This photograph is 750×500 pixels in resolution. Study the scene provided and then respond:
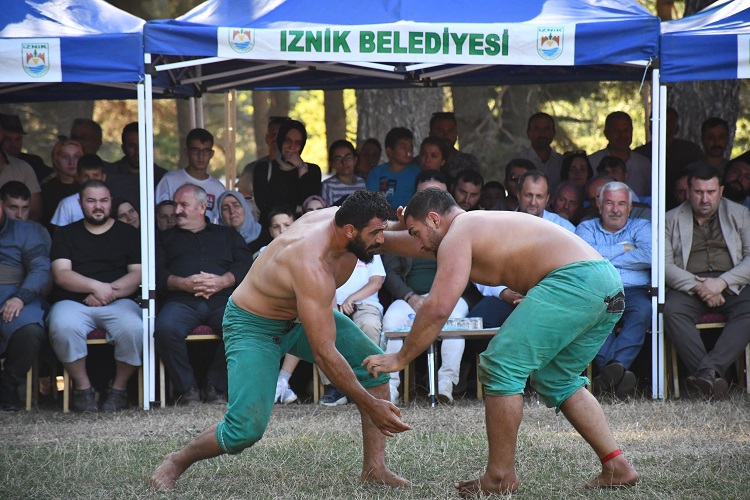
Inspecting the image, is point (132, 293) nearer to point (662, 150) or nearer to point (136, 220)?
point (136, 220)

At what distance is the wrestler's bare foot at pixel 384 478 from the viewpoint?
4.84 metres

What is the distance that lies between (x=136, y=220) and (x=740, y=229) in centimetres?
480

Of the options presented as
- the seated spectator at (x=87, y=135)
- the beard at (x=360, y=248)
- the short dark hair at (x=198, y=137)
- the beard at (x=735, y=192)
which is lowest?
the beard at (x=360, y=248)

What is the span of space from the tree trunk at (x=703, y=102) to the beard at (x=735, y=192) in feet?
10.4

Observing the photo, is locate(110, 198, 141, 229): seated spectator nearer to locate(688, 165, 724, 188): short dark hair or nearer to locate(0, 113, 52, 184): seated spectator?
locate(0, 113, 52, 184): seated spectator

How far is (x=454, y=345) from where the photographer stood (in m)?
7.48

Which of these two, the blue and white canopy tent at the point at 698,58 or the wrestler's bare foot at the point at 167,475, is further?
the blue and white canopy tent at the point at 698,58

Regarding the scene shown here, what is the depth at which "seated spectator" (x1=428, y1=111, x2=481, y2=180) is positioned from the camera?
927cm

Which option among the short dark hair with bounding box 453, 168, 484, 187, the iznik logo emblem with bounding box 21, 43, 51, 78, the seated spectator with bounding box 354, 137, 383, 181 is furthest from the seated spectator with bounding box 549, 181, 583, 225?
the iznik logo emblem with bounding box 21, 43, 51, 78

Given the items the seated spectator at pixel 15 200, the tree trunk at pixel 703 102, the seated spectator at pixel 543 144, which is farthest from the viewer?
the tree trunk at pixel 703 102

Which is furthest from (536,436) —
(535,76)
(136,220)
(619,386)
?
(535,76)

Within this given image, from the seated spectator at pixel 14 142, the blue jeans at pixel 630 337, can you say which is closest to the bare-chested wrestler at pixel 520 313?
the blue jeans at pixel 630 337

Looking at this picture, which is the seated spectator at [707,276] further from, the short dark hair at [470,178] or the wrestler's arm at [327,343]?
the wrestler's arm at [327,343]

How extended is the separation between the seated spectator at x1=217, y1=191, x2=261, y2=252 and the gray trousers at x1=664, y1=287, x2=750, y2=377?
11.1ft
